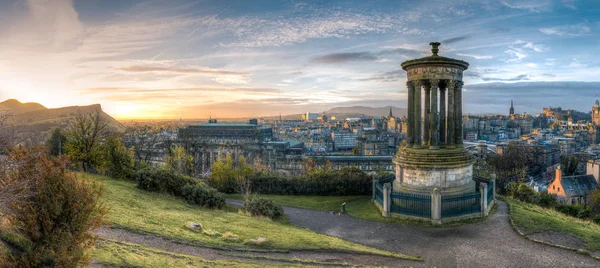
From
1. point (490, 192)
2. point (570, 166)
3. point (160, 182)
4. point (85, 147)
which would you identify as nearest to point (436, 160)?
point (490, 192)

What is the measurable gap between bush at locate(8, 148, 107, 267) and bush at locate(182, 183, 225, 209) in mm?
12973

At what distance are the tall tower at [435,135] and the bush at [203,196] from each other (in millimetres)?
9825

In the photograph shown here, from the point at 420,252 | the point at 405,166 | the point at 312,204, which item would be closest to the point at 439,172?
the point at 405,166

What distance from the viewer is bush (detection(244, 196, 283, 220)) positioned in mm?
17594

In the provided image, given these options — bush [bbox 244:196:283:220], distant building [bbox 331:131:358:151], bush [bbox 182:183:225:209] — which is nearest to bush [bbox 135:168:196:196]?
bush [bbox 182:183:225:209]

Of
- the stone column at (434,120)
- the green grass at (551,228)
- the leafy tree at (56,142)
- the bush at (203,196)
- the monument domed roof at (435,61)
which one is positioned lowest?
the green grass at (551,228)

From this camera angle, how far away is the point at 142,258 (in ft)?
28.2

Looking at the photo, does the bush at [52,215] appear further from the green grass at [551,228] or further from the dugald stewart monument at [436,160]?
the green grass at [551,228]

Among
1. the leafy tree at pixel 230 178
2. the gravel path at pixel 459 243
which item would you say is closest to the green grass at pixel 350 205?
the gravel path at pixel 459 243

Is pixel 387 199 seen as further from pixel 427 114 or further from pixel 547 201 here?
pixel 547 201

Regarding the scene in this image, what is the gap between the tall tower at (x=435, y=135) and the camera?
18016mm

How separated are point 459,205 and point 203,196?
13.0 metres

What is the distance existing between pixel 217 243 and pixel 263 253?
1.53m

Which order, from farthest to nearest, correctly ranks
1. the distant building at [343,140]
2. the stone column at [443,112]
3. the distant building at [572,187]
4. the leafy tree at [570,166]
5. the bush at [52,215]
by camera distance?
1. the distant building at [343,140]
2. the leafy tree at [570,166]
3. the distant building at [572,187]
4. the stone column at [443,112]
5. the bush at [52,215]
